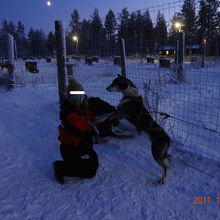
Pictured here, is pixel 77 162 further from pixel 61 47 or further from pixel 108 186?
pixel 61 47

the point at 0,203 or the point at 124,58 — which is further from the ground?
the point at 124,58

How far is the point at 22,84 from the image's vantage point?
28.3ft

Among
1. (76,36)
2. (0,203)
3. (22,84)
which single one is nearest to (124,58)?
(76,36)

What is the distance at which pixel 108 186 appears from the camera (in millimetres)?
2467

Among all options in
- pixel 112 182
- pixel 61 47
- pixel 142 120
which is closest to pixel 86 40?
pixel 61 47

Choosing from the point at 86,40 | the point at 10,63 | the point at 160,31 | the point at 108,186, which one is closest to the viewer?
the point at 108,186

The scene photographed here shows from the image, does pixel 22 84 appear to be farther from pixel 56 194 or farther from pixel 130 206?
pixel 130 206

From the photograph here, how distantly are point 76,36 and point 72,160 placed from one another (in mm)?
4480

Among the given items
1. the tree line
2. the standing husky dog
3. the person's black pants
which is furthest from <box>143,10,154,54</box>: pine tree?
the person's black pants

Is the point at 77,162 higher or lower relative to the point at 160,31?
lower

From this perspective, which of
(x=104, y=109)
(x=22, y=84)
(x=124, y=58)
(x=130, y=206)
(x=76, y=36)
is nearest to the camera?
(x=130, y=206)

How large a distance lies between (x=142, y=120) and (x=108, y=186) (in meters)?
0.97

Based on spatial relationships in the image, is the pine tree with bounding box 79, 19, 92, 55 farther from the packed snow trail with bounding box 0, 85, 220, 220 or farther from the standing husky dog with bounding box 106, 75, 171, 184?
the packed snow trail with bounding box 0, 85, 220, 220

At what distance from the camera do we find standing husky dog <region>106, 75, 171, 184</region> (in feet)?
8.18
